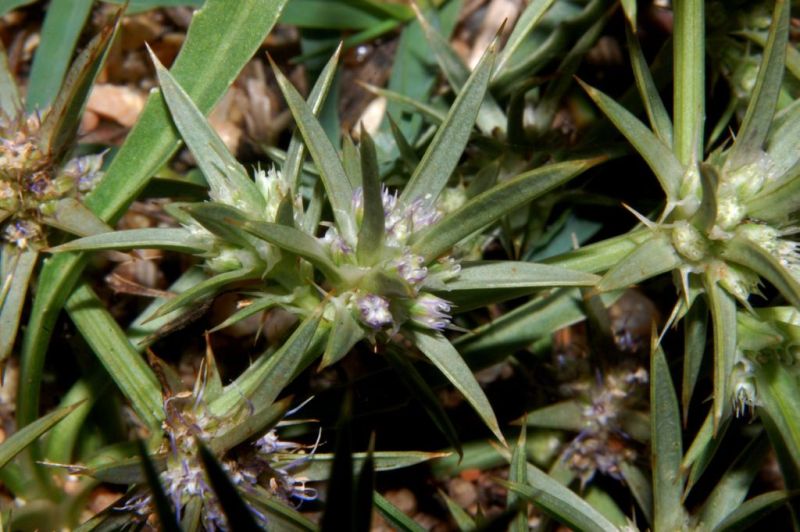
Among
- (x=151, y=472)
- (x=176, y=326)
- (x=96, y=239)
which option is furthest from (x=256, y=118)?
(x=151, y=472)

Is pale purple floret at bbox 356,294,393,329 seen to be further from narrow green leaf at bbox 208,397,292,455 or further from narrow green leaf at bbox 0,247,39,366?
narrow green leaf at bbox 0,247,39,366

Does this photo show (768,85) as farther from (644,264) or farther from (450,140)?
(450,140)

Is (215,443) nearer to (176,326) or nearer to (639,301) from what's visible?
(176,326)

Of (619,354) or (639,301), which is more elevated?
(639,301)

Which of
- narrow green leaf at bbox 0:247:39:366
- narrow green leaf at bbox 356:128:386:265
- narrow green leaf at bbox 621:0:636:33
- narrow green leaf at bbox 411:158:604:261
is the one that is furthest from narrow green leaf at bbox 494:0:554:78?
narrow green leaf at bbox 0:247:39:366

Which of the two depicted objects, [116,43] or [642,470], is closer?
[642,470]

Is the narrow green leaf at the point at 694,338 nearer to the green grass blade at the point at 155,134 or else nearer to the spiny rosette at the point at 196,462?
the spiny rosette at the point at 196,462

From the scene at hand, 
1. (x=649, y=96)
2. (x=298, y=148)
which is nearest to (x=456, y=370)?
(x=298, y=148)
